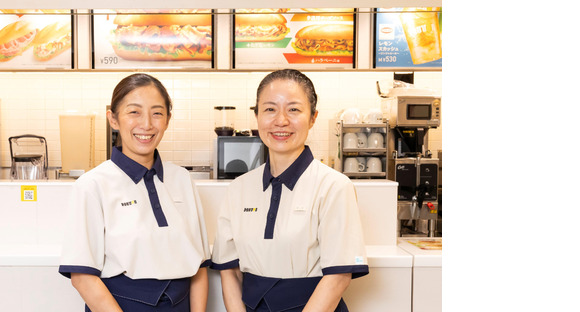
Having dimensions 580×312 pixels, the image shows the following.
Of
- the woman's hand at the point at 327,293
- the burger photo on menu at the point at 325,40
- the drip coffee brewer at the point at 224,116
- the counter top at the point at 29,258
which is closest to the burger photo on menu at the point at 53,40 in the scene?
the drip coffee brewer at the point at 224,116

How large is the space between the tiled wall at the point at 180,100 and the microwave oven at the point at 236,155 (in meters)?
2.16

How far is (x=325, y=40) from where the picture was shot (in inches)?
187

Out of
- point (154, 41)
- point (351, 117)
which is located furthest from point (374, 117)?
point (154, 41)

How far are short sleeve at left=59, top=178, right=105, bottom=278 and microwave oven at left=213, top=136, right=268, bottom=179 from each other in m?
1.21

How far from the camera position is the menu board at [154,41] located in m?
4.71

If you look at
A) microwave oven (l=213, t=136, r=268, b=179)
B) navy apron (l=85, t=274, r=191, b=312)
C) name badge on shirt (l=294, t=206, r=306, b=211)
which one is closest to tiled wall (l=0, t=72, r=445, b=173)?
microwave oven (l=213, t=136, r=268, b=179)

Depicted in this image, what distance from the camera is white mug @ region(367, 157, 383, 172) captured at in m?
4.39

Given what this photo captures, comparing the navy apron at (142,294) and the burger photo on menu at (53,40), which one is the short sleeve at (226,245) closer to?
the navy apron at (142,294)

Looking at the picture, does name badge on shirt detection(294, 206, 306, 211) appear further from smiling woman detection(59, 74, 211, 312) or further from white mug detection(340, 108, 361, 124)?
white mug detection(340, 108, 361, 124)

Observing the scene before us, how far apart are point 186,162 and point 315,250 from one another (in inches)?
144

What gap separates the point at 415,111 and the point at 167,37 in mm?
2368
